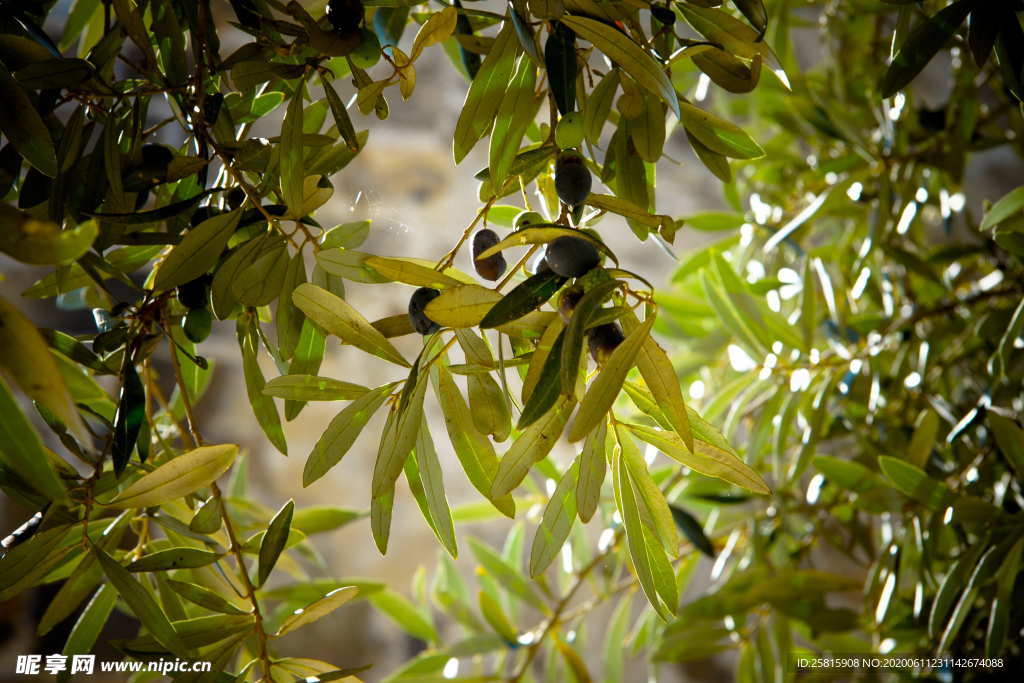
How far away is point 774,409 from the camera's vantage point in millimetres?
847

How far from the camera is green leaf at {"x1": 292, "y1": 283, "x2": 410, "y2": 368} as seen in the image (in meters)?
0.43

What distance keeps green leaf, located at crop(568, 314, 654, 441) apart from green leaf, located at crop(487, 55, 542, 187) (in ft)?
0.41

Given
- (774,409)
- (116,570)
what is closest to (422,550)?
(774,409)


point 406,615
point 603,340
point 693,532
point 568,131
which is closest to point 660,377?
point 603,340

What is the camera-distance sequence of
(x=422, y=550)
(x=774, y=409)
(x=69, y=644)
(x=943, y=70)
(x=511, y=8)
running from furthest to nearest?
(x=422, y=550) < (x=943, y=70) < (x=774, y=409) < (x=69, y=644) < (x=511, y=8)

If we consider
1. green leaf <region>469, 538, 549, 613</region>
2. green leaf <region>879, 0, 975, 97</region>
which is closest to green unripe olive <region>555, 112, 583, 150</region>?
green leaf <region>879, 0, 975, 97</region>

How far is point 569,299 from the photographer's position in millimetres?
384

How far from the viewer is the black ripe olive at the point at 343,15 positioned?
43 cm

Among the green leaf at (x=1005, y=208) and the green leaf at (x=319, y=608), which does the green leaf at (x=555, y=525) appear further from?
the green leaf at (x=1005, y=208)

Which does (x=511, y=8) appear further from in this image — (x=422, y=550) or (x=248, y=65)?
(x=422, y=550)

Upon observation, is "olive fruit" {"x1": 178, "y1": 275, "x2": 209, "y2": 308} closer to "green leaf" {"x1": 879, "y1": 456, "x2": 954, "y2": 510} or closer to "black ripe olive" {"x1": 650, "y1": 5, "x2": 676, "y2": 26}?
"black ripe olive" {"x1": 650, "y1": 5, "x2": 676, "y2": 26}

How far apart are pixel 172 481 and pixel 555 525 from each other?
22 centimetres

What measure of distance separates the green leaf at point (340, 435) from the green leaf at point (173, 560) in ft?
0.31

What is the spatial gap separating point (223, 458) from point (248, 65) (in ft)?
0.74
